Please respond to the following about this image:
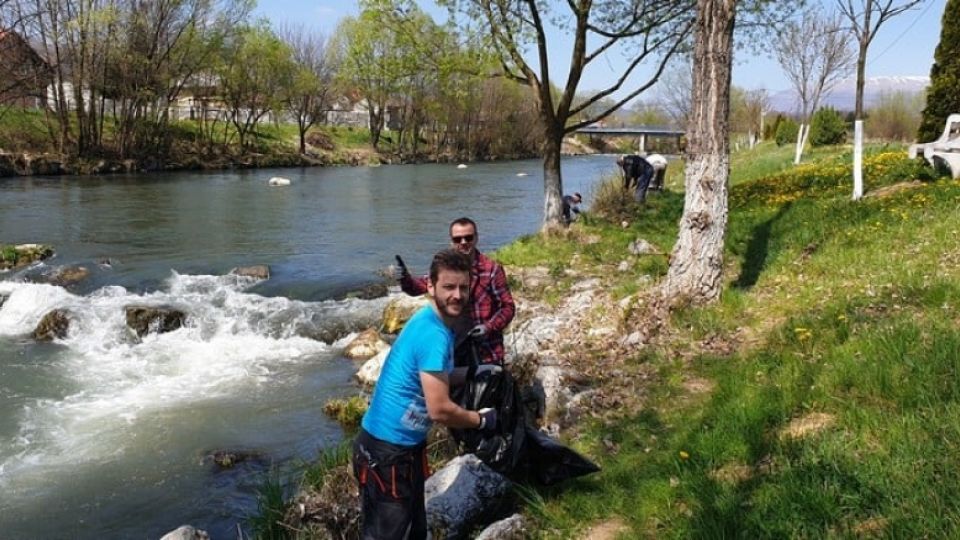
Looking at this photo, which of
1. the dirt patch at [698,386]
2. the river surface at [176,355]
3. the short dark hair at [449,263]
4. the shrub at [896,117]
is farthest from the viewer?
the shrub at [896,117]

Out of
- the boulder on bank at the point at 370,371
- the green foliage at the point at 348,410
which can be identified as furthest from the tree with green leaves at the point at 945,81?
the green foliage at the point at 348,410

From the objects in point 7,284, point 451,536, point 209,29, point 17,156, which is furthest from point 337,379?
point 209,29

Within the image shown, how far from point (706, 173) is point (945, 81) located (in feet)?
37.9

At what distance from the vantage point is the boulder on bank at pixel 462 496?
457 cm

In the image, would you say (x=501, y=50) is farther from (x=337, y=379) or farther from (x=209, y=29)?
(x=209, y=29)

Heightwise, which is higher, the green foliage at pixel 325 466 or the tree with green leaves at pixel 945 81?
the tree with green leaves at pixel 945 81

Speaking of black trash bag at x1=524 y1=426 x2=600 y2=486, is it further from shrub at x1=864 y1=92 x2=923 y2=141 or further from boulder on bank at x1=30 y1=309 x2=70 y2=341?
shrub at x1=864 y1=92 x2=923 y2=141

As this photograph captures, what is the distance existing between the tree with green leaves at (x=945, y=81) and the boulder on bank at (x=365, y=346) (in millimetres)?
13194

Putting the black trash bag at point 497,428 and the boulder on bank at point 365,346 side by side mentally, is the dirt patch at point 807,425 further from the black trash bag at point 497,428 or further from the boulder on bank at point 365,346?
the boulder on bank at point 365,346

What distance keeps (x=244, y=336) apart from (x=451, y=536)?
8.06 metres

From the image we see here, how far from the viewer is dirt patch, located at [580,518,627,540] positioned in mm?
4141

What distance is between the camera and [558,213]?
47.9 ft

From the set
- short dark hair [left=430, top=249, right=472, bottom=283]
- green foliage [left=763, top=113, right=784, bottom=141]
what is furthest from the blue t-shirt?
green foliage [left=763, top=113, right=784, bottom=141]

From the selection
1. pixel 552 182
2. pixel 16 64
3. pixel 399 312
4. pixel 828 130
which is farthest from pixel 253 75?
pixel 399 312
